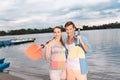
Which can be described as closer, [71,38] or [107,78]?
[71,38]

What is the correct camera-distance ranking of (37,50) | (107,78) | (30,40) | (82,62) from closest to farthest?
(82,62)
(37,50)
(107,78)
(30,40)

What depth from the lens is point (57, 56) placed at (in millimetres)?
6340

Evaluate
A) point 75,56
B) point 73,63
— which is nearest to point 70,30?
point 75,56

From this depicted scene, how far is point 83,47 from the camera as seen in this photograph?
239 inches

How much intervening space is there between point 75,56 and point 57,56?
474 mm

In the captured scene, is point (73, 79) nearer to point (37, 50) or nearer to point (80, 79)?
point (80, 79)

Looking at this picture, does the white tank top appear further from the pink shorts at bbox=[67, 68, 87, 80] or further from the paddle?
the paddle

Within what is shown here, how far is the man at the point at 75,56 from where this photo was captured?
6051mm

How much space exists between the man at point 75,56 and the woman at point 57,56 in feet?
0.55

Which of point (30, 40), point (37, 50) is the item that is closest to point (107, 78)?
point (37, 50)

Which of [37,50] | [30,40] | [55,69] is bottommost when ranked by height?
[30,40]

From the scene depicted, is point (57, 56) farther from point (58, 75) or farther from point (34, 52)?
point (34, 52)

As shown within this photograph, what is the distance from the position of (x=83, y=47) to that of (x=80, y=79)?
28.4 inches

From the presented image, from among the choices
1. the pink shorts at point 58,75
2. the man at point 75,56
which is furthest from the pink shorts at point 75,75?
the pink shorts at point 58,75
